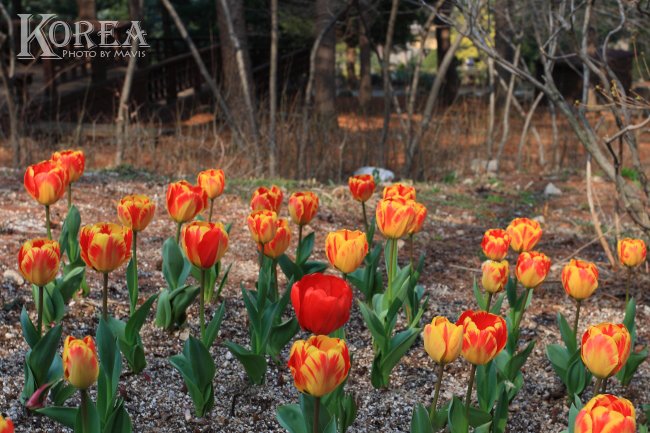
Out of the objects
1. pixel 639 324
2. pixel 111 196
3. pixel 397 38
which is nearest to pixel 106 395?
pixel 639 324

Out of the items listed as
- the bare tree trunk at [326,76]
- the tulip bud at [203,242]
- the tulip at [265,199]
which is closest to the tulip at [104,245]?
the tulip bud at [203,242]

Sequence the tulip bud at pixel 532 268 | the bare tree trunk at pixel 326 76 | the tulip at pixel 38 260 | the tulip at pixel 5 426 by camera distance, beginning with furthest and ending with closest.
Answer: the bare tree trunk at pixel 326 76, the tulip bud at pixel 532 268, the tulip at pixel 38 260, the tulip at pixel 5 426

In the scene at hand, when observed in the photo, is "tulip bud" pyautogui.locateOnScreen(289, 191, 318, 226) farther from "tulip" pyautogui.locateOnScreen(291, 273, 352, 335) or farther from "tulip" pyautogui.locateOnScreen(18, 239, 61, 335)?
"tulip" pyautogui.locateOnScreen(291, 273, 352, 335)

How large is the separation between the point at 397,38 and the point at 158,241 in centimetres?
1602

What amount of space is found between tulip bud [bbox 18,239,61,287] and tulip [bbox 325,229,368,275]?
2.48 ft

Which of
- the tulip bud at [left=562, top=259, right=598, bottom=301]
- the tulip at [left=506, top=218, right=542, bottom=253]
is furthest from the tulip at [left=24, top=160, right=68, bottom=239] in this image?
the tulip bud at [left=562, top=259, right=598, bottom=301]

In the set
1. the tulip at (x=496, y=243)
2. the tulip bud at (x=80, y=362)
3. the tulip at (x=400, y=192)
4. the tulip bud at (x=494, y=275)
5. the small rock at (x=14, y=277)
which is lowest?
the small rock at (x=14, y=277)

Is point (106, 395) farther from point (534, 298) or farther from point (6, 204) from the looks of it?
point (6, 204)

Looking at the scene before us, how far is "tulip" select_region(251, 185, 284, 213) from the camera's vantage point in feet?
10.3

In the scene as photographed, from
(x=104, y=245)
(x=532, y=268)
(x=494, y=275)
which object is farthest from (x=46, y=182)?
(x=532, y=268)

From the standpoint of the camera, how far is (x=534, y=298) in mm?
4266

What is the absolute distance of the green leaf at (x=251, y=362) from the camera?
2639mm

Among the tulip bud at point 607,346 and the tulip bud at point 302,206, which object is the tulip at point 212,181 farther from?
the tulip bud at point 607,346

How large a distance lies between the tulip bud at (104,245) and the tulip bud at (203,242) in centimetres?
18
